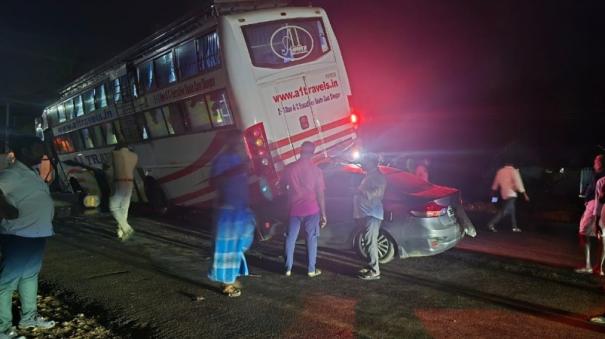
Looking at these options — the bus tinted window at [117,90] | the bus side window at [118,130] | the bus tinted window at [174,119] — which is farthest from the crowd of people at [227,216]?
the bus side window at [118,130]

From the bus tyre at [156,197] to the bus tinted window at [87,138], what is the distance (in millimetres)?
3844

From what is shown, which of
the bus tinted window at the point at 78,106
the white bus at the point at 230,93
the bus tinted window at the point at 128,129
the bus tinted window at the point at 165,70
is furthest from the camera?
the bus tinted window at the point at 78,106

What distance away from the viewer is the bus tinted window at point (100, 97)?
42.8 feet

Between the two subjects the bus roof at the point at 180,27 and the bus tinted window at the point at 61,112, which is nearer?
the bus roof at the point at 180,27

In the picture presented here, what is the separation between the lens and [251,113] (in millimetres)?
8336

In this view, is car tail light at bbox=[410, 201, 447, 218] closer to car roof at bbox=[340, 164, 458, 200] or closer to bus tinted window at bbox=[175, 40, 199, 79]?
car roof at bbox=[340, 164, 458, 200]

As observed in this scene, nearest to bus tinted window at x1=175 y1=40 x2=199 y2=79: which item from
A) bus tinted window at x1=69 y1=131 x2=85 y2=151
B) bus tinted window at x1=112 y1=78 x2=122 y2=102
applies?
bus tinted window at x1=112 y1=78 x2=122 y2=102

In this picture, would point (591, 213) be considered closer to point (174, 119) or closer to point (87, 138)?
point (174, 119)

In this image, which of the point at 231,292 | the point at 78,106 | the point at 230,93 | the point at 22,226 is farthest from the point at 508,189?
the point at 78,106

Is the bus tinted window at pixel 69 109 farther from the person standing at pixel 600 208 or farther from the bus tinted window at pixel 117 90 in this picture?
the person standing at pixel 600 208

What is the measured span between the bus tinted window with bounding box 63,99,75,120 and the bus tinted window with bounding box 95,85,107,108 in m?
2.80

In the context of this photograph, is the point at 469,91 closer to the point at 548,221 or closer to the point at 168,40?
the point at 548,221

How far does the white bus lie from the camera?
27.4 ft

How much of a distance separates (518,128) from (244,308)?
48.6ft
